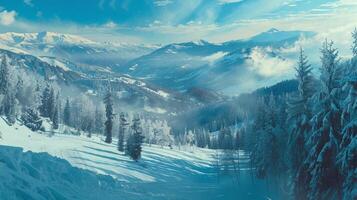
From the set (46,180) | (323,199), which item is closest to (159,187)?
(46,180)

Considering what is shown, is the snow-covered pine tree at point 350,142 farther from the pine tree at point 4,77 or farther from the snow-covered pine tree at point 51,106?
the snow-covered pine tree at point 51,106

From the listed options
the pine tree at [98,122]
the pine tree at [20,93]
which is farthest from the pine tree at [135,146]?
the pine tree at [98,122]

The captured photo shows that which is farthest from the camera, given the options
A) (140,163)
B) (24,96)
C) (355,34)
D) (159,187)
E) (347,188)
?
(24,96)

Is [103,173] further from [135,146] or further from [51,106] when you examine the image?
[51,106]

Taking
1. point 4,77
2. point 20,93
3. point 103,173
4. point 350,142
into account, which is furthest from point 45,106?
point 350,142

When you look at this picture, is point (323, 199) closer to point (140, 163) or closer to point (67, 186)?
point (67, 186)

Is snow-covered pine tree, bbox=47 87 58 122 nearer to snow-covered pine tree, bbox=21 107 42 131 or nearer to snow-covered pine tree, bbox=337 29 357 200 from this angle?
snow-covered pine tree, bbox=21 107 42 131
